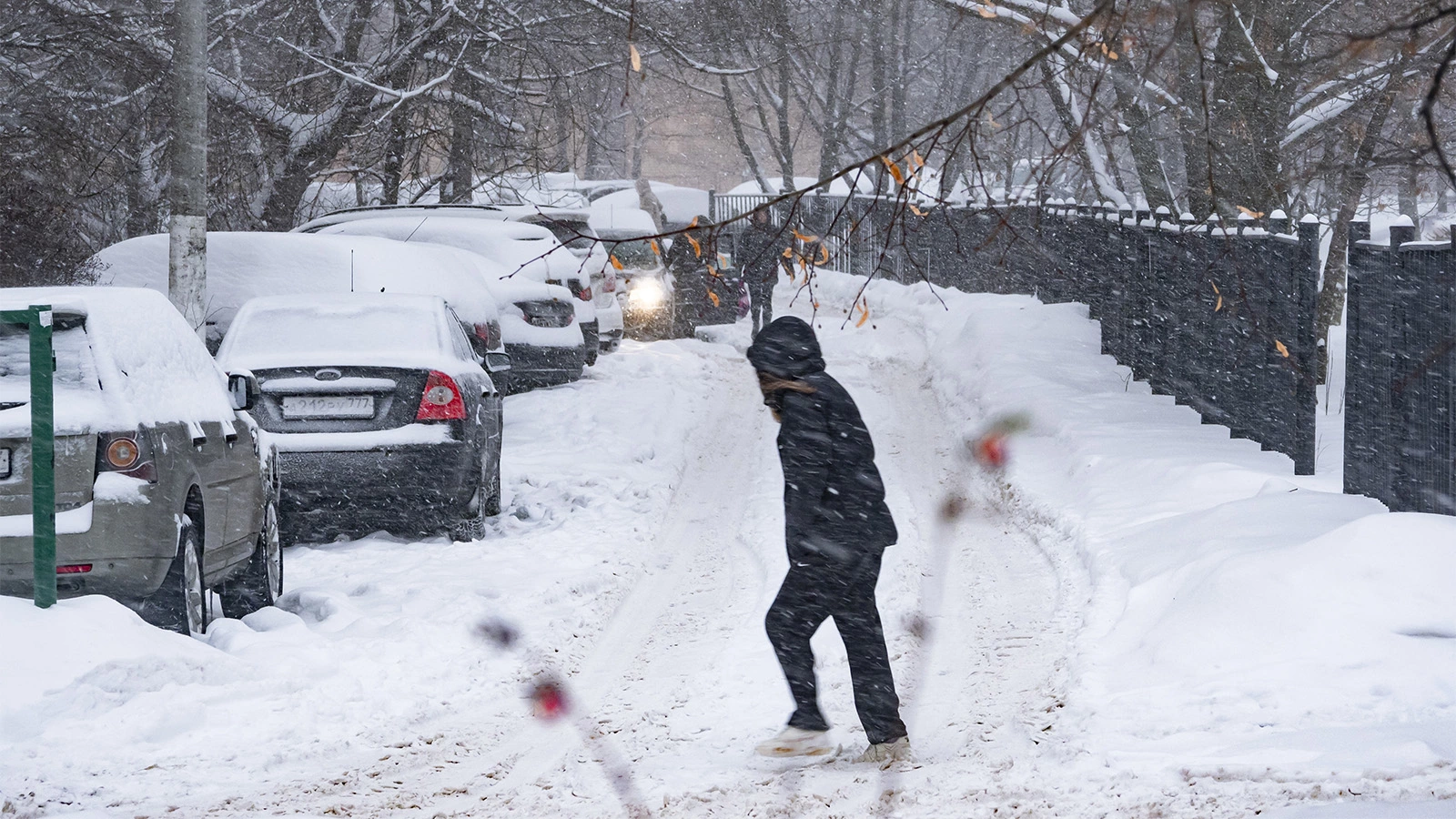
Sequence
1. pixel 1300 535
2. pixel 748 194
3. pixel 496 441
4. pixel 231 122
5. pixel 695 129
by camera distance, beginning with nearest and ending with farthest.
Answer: pixel 1300 535 → pixel 496 441 → pixel 231 122 → pixel 748 194 → pixel 695 129

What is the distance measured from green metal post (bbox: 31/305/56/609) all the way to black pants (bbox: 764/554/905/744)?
2834 mm

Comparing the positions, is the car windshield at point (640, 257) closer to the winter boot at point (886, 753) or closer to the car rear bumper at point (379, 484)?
the car rear bumper at point (379, 484)

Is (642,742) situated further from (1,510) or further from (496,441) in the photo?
(496,441)

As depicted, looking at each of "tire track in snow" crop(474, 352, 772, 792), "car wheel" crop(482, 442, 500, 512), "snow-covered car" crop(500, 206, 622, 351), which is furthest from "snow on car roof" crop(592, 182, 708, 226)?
"car wheel" crop(482, 442, 500, 512)

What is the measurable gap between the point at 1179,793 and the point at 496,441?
631 cm

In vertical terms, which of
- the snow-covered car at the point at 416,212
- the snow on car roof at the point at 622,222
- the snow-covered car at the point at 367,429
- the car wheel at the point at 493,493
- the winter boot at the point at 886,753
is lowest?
the winter boot at the point at 886,753

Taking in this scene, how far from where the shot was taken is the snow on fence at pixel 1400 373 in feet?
24.9

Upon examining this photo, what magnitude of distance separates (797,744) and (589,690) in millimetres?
1389

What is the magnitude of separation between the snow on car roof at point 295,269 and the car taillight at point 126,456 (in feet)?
19.5

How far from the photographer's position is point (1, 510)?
18.5ft

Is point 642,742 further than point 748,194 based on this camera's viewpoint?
No

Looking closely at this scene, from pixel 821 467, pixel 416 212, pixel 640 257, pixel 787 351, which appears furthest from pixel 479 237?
pixel 821 467

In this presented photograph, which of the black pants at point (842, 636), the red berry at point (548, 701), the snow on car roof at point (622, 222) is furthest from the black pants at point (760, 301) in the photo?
the black pants at point (842, 636)

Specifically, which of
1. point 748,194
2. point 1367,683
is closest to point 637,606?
point 1367,683
